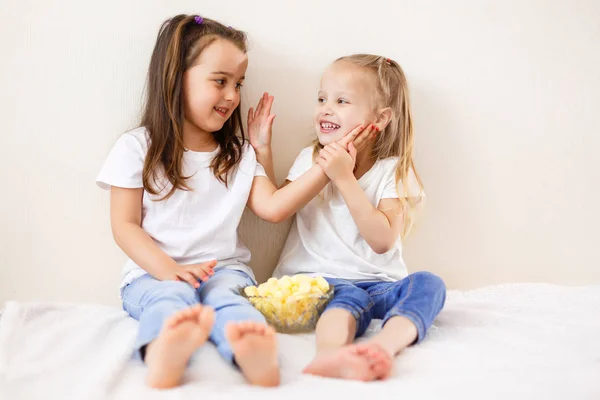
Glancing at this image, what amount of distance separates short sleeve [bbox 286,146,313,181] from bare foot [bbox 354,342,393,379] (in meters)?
0.60

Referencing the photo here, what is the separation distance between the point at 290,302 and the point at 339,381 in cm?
28

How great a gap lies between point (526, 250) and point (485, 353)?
28.2 inches

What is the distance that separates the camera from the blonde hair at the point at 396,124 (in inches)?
56.7

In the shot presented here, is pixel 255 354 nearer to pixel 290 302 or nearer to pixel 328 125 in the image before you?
pixel 290 302

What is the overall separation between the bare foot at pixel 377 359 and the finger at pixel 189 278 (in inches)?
15.5

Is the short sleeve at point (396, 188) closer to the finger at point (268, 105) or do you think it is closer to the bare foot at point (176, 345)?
the finger at point (268, 105)

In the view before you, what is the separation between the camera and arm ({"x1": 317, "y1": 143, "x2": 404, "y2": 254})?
4.33 ft

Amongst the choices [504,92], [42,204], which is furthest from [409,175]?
[42,204]

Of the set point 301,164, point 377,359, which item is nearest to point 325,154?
point 301,164

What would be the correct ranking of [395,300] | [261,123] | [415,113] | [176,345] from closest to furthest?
[176,345] → [395,300] → [261,123] → [415,113]

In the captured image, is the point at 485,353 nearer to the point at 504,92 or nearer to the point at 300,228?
the point at 300,228

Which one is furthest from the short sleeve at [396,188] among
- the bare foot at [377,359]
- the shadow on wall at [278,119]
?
the bare foot at [377,359]

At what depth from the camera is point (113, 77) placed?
138cm

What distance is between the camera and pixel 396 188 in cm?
140
